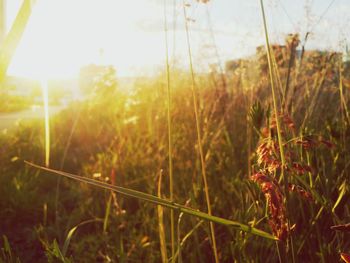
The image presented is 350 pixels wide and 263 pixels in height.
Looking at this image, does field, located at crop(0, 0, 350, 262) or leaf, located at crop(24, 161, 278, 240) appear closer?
leaf, located at crop(24, 161, 278, 240)

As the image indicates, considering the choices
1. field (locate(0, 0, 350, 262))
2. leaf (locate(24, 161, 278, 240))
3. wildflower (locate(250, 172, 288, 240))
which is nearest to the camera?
leaf (locate(24, 161, 278, 240))

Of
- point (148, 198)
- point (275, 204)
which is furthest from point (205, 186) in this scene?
point (148, 198)

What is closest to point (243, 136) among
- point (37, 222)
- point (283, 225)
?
point (37, 222)

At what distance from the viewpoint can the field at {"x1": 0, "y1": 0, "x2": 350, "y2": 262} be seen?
0.77 metres

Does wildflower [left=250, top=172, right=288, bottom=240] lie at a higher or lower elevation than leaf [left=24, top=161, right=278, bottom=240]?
lower

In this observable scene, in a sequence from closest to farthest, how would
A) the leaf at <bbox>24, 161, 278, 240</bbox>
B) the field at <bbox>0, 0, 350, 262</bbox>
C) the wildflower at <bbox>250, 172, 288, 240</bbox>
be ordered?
the leaf at <bbox>24, 161, 278, 240</bbox>, the wildflower at <bbox>250, 172, 288, 240</bbox>, the field at <bbox>0, 0, 350, 262</bbox>

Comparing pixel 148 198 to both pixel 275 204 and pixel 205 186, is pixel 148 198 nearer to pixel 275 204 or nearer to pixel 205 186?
pixel 275 204

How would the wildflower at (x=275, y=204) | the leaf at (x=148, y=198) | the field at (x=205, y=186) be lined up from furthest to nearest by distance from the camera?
the field at (x=205, y=186) → the wildflower at (x=275, y=204) → the leaf at (x=148, y=198)

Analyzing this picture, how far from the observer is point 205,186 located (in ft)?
2.70

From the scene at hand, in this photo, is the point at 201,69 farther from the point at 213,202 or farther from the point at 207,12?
the point at 213,202

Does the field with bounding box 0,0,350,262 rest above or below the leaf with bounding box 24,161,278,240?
below

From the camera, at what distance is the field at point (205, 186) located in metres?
0.77

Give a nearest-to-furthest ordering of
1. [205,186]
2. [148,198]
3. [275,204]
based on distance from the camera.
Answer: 1. [148,198]
2. [275,204]
3. [205,186]

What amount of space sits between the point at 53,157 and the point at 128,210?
1.29 metres
